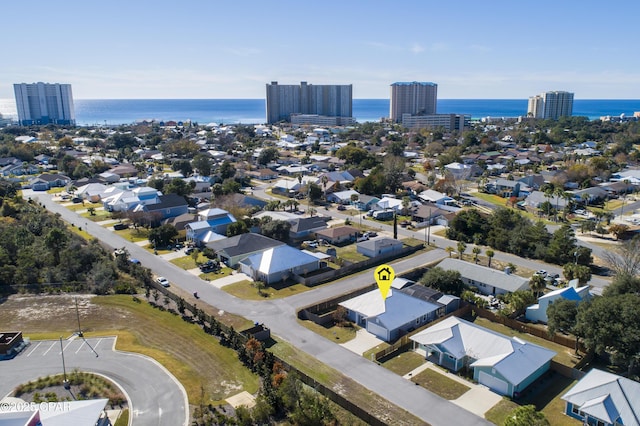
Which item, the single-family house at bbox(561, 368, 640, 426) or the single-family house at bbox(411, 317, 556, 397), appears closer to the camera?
the single-family house at bbox(561, 368, 640, 426)

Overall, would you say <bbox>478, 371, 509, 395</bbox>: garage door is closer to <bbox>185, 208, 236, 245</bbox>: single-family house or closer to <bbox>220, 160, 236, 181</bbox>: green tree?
<bbox>185, 208, 236, 245</bbox>: single-family house

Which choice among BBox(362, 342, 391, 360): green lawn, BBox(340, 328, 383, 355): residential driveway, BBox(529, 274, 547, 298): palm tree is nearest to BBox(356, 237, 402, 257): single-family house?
BBox(529, 274, 547, 298): palm tree

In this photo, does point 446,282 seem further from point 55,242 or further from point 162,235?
point 55,242

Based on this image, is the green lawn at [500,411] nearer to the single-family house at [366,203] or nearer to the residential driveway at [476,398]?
the residential driveway at [476,398]

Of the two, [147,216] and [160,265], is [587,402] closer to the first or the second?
[160,265]

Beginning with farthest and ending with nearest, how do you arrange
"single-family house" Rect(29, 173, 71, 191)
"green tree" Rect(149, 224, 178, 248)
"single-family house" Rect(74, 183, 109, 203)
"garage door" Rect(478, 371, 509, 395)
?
"single-family house" Rect(29, 173, 71, 191) < "single-family house" Rect(74, 183, 109, 203) < "green tree" Rect(149, 224, 178, 248) < "garage door" Rect(478, 371, 509, 395)

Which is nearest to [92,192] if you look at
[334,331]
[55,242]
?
[55,242]
